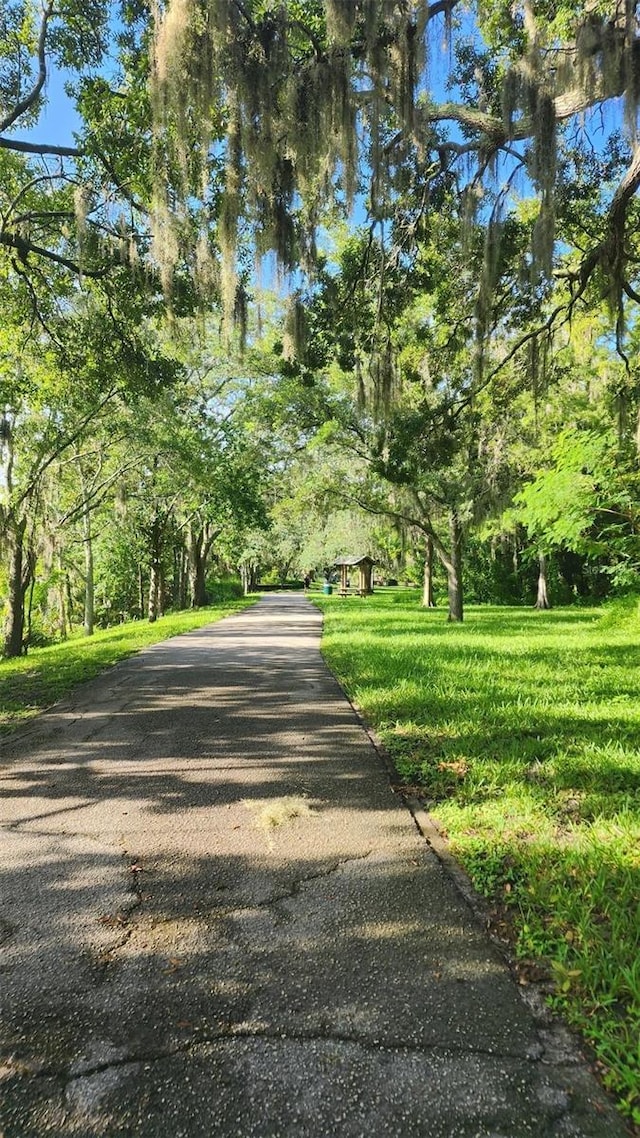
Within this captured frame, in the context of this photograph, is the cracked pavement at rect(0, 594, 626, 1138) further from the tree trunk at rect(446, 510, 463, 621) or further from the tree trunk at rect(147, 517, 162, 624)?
the tree trunk at rect(147, 517, 162, 624)

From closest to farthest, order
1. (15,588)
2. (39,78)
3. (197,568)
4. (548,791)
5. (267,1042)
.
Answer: (267,1042) → (548,791) → (39,78) → (15,588) → (197,568)

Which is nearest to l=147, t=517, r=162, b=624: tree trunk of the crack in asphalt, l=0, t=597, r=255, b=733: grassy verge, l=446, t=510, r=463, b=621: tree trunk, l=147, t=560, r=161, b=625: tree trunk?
l=147, t=560, r=161, b=625: tree trunk

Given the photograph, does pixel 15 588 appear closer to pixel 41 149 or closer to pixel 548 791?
pixel 41 149

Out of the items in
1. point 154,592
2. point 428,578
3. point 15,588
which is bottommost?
point 154,592

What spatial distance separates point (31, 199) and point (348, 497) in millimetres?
11943

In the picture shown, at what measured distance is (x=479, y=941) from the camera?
7.32 ft

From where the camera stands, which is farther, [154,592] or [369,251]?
[154,592]

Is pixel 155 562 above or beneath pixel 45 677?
above

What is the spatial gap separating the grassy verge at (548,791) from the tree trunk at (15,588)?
314 inches

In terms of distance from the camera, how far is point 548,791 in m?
3.60

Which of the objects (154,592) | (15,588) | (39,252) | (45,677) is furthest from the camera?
(154,592)

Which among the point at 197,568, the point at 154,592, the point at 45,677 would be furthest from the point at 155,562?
the point at 45,677

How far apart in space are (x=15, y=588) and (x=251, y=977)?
12.6 m

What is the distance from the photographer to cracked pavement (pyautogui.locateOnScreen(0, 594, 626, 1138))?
1.52m
